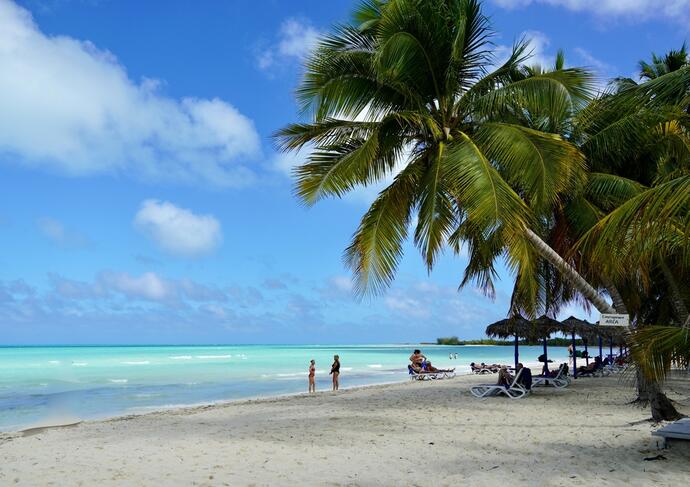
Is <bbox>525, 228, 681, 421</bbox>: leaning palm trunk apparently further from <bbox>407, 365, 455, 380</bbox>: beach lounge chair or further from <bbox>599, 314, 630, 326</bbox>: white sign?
<bbox>407, 365, 455, 380</bbox>: beach lounge chair

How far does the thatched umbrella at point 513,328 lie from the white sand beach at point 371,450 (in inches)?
128

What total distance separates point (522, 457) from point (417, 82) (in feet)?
19.3

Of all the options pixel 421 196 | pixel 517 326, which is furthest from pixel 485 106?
pixel 517 326

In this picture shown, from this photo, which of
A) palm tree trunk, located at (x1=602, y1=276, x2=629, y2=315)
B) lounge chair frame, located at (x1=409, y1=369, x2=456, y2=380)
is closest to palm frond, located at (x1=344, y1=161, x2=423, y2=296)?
palm tree trunk, located at (x1=602, y1=276, x2=629, y2=315)

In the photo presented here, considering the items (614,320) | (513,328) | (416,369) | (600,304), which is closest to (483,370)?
(416,369)

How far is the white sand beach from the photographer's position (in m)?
5.75

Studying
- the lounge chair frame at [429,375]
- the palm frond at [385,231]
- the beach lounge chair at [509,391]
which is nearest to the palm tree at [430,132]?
the palm frond at [385,231]

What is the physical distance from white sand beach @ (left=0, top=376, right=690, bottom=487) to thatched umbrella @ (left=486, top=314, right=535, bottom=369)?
325cm

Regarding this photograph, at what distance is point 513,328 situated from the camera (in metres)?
15.0

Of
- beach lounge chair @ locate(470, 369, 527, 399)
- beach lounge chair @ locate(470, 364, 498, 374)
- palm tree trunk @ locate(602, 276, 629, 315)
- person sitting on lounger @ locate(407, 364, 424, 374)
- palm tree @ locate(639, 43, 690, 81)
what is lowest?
beach lounge chair @ locate(470, 364, 498, 374)

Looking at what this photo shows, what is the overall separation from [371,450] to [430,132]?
5.21 meters

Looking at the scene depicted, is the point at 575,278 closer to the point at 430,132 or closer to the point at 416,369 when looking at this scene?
the point at 430,132

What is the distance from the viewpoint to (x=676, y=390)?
46.3 ft

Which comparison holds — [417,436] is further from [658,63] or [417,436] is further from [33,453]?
[658,63]
